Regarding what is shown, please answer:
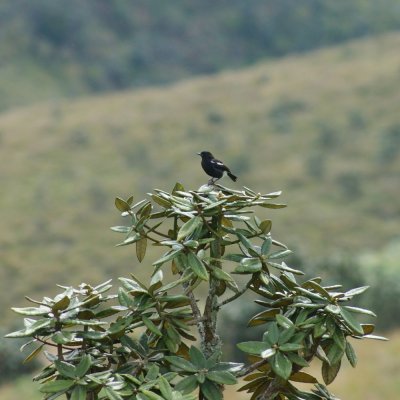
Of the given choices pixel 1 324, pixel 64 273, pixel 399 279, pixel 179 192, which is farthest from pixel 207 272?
pixel 64 273

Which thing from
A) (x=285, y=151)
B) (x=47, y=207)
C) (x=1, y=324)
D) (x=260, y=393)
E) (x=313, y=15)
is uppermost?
(x=313, y=15)

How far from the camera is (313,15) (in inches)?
3391

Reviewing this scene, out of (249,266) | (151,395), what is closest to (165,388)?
(151,395)

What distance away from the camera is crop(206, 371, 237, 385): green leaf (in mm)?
2941

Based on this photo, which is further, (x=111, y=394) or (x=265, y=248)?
(x=265, y=248)

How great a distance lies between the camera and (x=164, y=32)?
290ft

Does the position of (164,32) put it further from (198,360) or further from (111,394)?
(111,394)

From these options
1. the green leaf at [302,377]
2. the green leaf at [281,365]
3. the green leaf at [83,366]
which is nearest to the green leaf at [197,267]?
the green leaf at [281,365]

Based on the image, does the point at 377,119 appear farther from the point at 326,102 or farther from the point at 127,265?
the point at 127,265

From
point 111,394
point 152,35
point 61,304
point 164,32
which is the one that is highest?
point 164,32

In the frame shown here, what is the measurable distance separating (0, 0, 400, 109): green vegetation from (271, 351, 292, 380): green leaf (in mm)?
74752

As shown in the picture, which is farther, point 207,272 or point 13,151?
point 13,151

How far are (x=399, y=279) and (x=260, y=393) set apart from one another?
19.3 m

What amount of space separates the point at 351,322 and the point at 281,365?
0.89 feet
